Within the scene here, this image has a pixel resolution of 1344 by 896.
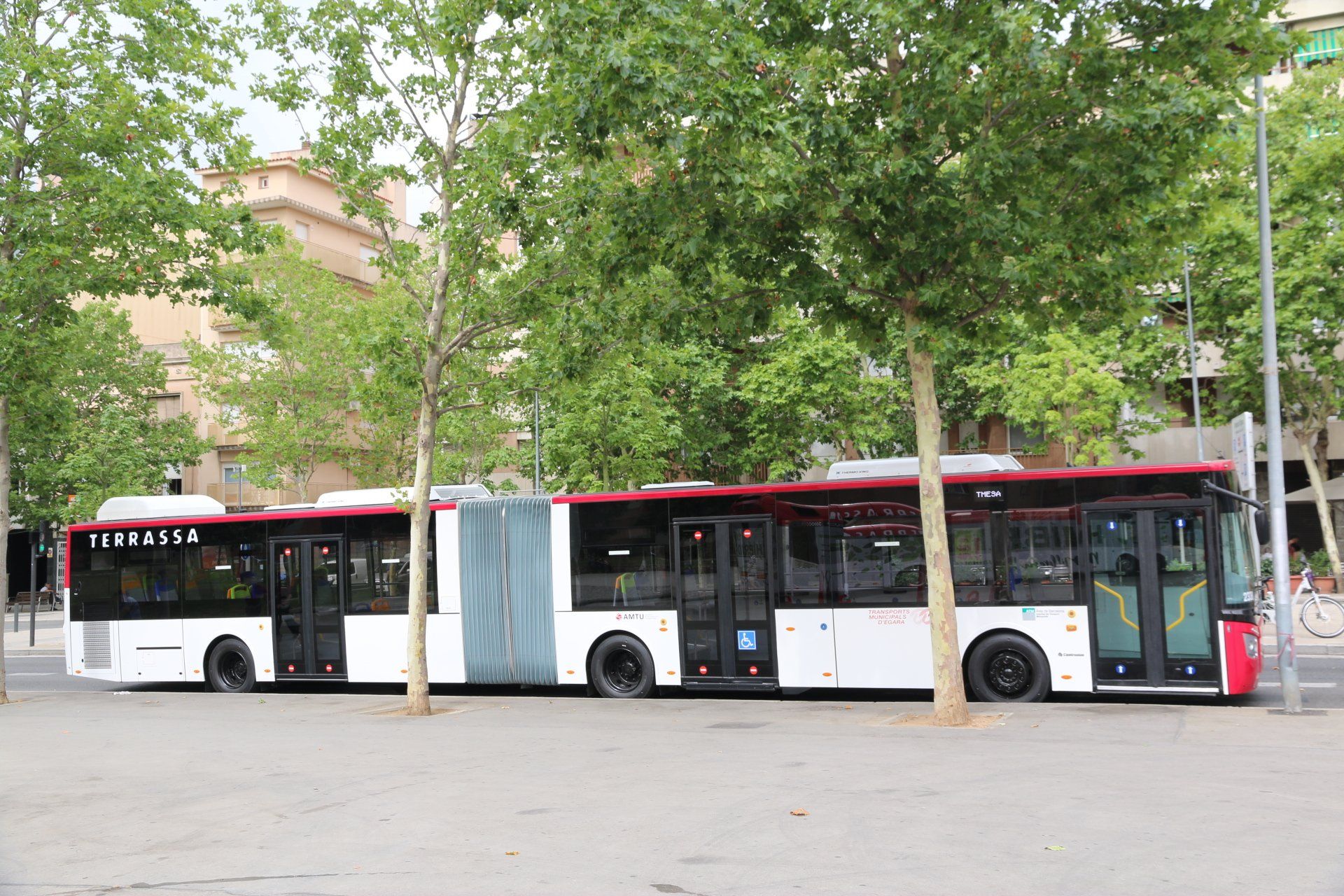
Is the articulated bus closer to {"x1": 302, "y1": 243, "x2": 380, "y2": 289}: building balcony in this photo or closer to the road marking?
the road marking

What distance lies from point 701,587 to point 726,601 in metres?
0.39

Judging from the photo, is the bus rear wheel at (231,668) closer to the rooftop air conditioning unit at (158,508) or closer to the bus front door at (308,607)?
the bus front door at (308,607)

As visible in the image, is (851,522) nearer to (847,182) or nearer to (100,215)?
(847,182)

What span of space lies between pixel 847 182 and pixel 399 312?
244 inches

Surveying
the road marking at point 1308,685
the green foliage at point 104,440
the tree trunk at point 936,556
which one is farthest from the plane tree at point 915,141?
the green foliage at point 104,440

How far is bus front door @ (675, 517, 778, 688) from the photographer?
626 inches

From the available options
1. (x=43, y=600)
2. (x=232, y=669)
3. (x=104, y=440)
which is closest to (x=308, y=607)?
(x=232, y=669)

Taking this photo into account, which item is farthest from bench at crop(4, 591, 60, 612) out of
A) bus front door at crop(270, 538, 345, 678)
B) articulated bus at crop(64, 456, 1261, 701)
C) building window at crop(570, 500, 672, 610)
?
building window at crop(570, 500, 672, 610)

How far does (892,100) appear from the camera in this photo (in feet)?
42.1

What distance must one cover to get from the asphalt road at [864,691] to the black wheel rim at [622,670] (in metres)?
0.60

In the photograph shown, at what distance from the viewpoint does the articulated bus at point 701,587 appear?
46.2ft

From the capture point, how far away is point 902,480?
1541 centimetres

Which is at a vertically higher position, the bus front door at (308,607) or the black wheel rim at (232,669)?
the bus front door at (308,607)

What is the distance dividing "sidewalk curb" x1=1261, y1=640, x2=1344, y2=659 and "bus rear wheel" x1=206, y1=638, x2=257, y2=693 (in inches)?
631
